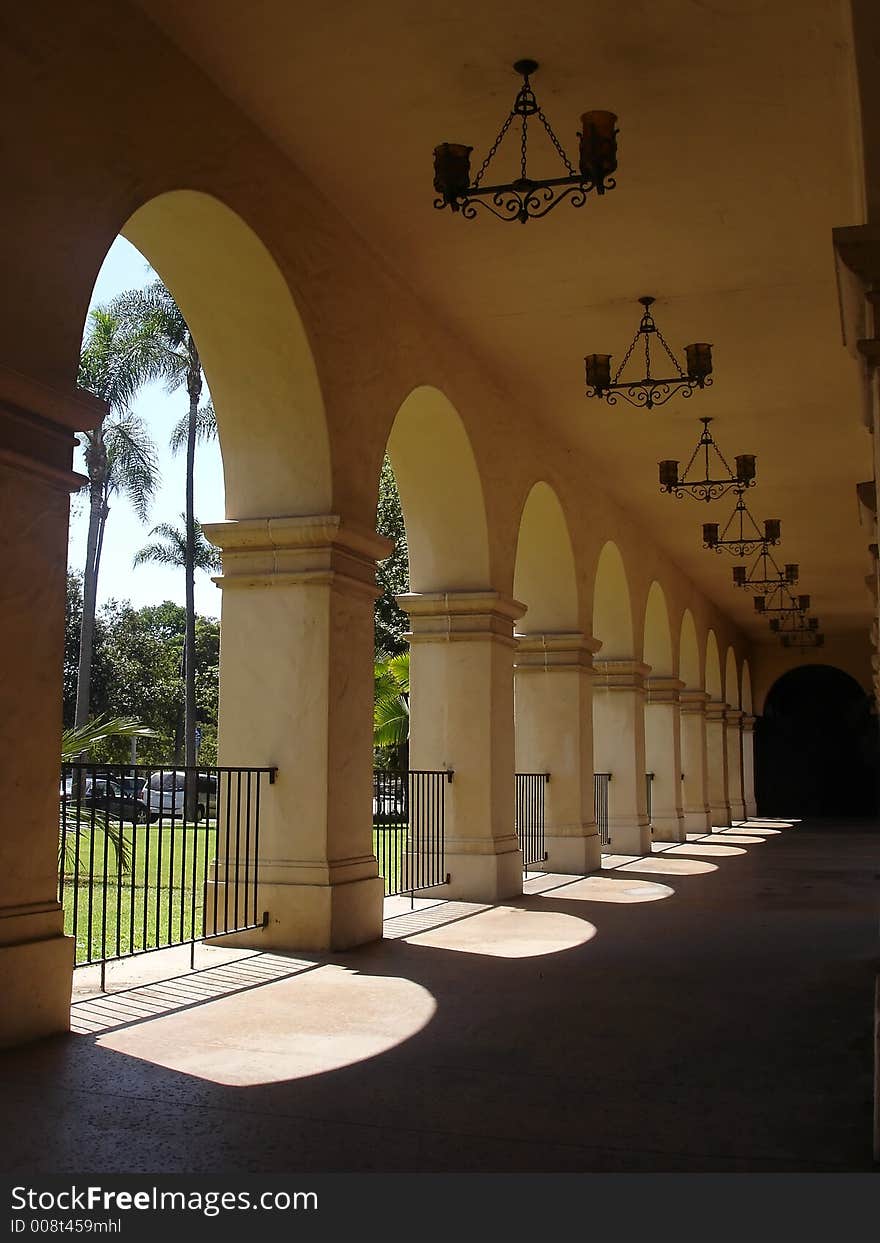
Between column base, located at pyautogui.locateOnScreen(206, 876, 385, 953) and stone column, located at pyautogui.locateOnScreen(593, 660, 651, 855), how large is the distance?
31.4 feet

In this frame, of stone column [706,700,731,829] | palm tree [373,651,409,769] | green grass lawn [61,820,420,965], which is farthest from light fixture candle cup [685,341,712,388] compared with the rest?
stone column [706,700,731,829]

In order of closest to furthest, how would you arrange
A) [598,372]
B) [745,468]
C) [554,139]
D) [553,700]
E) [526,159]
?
[554,139], [526,159], [598,372], [745,468], [553,700]

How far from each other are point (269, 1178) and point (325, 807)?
4442mm

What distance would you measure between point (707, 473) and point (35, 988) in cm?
1074

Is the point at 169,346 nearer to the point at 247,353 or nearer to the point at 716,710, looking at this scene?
the point at 716,710

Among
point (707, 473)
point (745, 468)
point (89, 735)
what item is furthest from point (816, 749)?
point (89, 735)

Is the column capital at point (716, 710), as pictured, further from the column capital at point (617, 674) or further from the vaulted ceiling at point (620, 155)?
the vaulted ceiling at point (620, 155)

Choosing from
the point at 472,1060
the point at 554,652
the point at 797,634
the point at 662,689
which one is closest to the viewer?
the point at 472,1060

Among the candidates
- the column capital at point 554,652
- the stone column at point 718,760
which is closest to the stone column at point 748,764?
the stone column at point 718,760

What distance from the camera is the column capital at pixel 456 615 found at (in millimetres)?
11266

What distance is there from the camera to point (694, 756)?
23188mm

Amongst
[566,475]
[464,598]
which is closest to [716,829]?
[566,475]

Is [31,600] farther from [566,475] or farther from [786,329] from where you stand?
[566,475]

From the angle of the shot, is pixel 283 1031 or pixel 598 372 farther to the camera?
pixel 598 372
